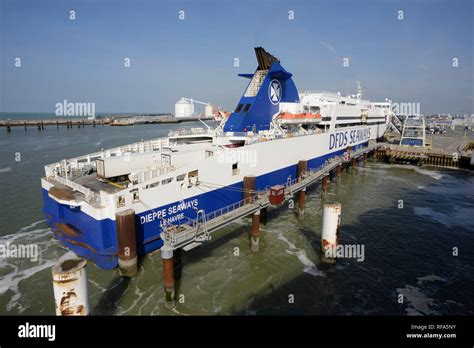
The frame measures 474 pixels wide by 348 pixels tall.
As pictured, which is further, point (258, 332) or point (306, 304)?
point (306, 304)

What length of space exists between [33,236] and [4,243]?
1.38 m

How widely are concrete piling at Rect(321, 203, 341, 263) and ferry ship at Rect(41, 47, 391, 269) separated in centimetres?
592

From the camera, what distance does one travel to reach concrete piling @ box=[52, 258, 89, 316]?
23.7 ft

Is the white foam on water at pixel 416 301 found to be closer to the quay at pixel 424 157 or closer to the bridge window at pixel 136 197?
the bridge window at pixel 136 197

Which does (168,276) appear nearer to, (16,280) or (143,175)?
(143,175)

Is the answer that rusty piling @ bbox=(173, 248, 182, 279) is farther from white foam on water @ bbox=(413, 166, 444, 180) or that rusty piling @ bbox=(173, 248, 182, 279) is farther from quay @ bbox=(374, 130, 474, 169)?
quay @ bbox=(374, 130, 474, 169)

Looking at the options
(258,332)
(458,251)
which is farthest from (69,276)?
(458,251)

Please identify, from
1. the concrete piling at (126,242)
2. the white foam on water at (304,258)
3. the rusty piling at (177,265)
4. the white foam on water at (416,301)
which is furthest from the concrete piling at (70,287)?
the white foam on water at (416,301)

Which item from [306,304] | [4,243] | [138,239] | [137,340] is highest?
[137,340]

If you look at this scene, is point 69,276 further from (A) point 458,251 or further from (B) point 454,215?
(B) point 454,215

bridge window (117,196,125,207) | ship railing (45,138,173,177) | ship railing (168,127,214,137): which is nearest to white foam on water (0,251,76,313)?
ship railing (45,138,173,177)

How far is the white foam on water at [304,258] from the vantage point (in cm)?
1419

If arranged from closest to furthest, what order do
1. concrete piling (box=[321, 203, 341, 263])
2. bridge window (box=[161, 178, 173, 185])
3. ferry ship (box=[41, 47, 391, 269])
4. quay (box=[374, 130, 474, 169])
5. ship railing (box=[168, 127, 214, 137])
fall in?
ferry ship (box=[41, 47, 391, 269])
bridge window (box=[161, 178, 173, 185])
concrete piling (box=[321, 203, 341, 263])
ship railing (box=[168, 127, 214, 137])
quay (box=[374, 130, 474, 169])

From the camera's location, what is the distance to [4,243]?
16438 mm
